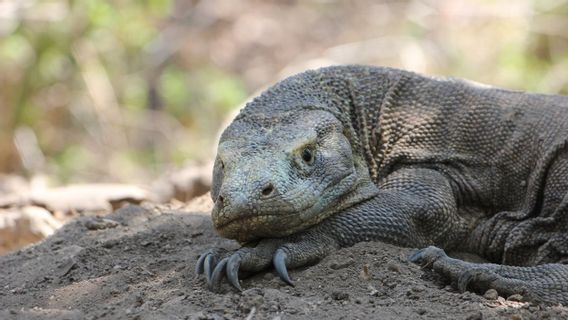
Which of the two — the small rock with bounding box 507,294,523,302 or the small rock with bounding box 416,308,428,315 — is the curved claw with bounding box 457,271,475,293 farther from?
the small rock with bounding box 416,308,428,315

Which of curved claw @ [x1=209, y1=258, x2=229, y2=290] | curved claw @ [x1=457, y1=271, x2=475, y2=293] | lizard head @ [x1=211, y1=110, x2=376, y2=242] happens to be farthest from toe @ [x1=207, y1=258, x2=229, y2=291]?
curved claw @ [x1=457, y1=271, x2=475, y2=293]

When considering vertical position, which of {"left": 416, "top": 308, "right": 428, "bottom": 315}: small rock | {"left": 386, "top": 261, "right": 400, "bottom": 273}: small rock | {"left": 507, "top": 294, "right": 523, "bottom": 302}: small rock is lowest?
{"left": 386, "top": 261, "right": 400, "bottom": 273}: small rock

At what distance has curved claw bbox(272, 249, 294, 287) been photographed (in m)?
4.12

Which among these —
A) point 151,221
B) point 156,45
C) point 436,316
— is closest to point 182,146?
point 156,45

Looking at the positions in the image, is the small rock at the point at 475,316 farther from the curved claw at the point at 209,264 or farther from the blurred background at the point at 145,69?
the blurred background at the point at 145,69

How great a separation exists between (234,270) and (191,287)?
25cm

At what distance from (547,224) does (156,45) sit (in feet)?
37.0

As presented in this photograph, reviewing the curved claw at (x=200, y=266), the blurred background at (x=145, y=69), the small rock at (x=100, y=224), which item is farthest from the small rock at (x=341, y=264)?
the blurred background at (x=145, y=69)

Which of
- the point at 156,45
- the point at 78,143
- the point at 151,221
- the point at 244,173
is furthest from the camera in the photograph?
the point at 156,45

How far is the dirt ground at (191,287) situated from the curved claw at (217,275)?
52 millimetres

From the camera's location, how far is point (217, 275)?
4.11 metres

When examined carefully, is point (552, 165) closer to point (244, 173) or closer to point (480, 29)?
point (244, 173)

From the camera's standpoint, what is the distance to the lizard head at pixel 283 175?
4.16 metres

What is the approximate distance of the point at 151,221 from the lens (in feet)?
18.2
